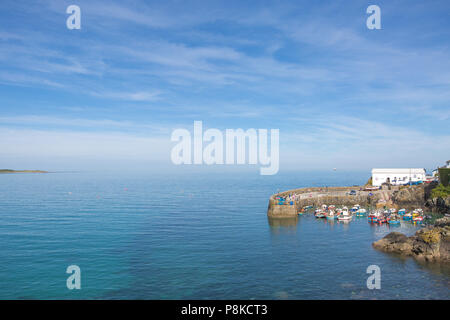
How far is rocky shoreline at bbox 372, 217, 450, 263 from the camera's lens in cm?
4403

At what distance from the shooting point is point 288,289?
113ft

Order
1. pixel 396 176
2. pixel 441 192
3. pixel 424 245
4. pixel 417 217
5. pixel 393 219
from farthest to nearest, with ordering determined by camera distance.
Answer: pixel 396 176
pixel 441 192
pixel 417 217
pixel 393 219
pixel 424 245

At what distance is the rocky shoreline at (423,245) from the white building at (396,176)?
260 feet

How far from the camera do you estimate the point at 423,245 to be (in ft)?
150

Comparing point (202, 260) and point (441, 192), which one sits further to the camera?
point (441, 192)

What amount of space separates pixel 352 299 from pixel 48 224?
207 feet

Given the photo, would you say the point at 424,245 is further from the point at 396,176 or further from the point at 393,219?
the point at 396,176

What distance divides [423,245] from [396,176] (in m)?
85.3

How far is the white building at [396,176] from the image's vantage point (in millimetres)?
121738

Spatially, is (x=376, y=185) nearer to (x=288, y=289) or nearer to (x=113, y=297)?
(x=288, y=289)

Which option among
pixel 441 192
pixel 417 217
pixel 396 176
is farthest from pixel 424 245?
pixel 396 176

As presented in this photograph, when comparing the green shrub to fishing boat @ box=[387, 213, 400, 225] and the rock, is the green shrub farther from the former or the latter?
the rock

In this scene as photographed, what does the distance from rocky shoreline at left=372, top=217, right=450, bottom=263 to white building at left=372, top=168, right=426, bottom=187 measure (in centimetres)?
7911
